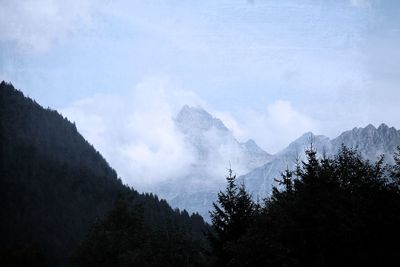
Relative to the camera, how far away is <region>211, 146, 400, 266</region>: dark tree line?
2898 centimetres

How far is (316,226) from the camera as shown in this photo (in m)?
31.5

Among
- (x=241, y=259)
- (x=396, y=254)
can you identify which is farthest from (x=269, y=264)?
(x=396, y=254)

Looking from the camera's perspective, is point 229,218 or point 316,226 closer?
point 316,226

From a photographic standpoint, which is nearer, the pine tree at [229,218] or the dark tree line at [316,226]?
the dark tree line at [316,226]

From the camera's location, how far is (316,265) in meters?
29.2

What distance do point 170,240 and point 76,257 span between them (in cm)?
2506

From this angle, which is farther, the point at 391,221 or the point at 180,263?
the point at 180,263

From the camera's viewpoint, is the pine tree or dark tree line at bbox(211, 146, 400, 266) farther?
the pine tree

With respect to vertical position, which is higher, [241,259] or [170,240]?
[170,240]

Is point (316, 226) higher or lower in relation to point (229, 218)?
lower

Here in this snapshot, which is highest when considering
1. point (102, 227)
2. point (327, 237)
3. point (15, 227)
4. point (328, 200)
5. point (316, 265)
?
point (15, 227)

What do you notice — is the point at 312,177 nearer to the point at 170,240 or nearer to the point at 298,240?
the point at 298,240

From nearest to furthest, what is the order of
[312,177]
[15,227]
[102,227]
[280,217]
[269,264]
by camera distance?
1. [269,264]
2. [280,217]
3. [312,177]
4. [102,227]
5. [15,227]

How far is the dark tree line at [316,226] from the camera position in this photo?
29.0 m
